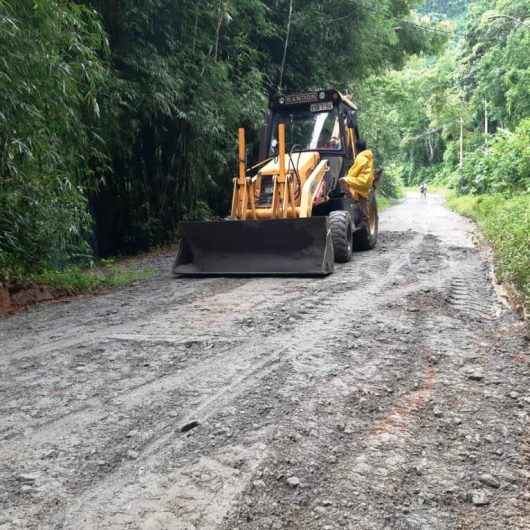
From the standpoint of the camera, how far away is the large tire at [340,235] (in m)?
8.00

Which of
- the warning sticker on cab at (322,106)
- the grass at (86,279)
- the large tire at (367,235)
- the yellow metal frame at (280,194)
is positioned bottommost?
the grass at (86,279)

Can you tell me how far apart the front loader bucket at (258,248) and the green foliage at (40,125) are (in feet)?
4.66

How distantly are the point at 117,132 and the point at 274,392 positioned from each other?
284 inches

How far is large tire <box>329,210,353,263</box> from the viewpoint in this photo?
8000 mm

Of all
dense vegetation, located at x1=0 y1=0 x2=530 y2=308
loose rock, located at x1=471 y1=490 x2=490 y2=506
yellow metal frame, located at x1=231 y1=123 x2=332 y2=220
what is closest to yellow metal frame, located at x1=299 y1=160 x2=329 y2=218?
yellow metal frame, located at x1=231 y1=123 x2=332 y2=220

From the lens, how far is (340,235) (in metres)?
8.01

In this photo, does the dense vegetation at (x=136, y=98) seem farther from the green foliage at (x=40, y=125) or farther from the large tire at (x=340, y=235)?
the large tire at (x=340, y=235)

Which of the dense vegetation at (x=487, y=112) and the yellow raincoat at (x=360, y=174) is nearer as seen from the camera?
the yellow raincoat at (x=360, y=174)

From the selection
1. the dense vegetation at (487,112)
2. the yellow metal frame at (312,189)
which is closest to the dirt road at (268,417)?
the dense vegetation at (487,112)

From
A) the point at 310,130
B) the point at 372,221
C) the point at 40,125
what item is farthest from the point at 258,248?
the point at 372,221

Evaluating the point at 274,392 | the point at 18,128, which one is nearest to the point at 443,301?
the point at 274,392

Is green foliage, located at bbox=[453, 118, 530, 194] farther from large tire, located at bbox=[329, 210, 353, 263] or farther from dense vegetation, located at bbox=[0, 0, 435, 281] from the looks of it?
large tire, located at bbox=[329, 210, 353, 263]

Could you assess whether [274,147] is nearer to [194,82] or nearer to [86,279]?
[194,82]

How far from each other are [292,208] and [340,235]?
78cm
